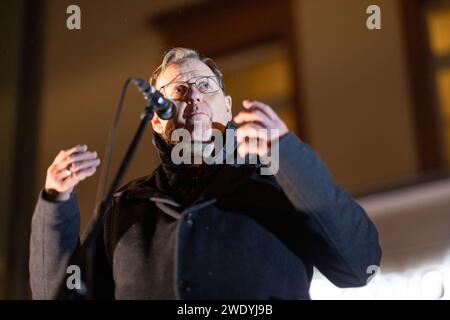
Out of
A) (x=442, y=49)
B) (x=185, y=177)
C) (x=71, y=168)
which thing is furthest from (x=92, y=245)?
(x=442, y=49)

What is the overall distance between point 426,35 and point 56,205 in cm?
382

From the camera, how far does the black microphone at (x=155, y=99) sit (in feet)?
6.95

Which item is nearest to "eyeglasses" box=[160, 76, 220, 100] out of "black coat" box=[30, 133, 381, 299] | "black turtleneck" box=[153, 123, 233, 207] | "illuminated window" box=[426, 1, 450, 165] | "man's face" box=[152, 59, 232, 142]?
"man's face" box=[152, 59, 232, 142]

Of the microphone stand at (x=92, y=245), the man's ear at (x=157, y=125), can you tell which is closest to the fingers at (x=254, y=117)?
the microphone stand at (x=92, y=245)

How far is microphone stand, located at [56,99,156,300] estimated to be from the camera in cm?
204

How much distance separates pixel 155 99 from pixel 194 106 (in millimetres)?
211

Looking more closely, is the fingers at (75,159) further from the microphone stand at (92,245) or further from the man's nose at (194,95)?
the man's nose at (194,95)

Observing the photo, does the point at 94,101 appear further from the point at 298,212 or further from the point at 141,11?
the point at 298,212

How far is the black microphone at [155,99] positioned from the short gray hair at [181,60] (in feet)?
1.25

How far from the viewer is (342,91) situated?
5.57 metres

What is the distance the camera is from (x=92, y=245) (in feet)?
6.95

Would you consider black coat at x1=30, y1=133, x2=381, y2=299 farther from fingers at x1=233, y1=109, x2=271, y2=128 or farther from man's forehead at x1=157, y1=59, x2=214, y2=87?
man's forehead at x1=157, y1=59, x2=214, y2=87

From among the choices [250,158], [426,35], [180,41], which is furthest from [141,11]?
[250,158]

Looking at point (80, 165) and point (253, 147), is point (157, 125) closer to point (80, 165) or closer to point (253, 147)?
point (80, 165)
